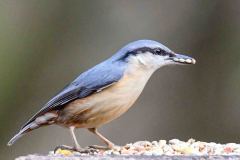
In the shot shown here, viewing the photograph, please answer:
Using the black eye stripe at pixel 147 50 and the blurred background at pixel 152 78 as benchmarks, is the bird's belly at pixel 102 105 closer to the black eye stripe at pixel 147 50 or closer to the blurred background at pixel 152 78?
the black eye stripe at pixel 147 50

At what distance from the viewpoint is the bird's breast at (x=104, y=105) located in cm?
665

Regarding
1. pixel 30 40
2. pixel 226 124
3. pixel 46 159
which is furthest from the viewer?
pixel 30 40

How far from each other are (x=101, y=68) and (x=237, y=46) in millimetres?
4667

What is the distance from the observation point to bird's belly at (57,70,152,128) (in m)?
6.65

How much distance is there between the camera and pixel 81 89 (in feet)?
22.1

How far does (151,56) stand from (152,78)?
4.60m

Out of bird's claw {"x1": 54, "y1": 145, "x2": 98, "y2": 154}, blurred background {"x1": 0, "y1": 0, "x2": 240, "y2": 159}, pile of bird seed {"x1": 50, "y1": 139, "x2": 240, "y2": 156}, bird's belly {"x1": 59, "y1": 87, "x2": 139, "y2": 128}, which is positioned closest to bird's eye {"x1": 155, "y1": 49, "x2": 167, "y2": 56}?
bird's belly {"x1": 59, "y1": 87, "x2": 139, "y2": 128}

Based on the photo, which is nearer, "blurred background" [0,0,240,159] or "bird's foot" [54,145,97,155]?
"bird's foot" [54,145,97,155]

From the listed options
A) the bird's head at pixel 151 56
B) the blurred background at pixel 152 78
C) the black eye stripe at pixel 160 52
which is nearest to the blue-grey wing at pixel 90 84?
the bird's head at pixel 151 56

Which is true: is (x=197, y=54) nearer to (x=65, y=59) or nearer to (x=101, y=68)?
(x=65, y=59)

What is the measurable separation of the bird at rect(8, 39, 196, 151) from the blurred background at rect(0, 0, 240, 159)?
414cm

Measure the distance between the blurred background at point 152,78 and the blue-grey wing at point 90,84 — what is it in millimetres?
4237

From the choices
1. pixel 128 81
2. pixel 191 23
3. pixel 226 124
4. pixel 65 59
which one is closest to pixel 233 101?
pixel 226 124

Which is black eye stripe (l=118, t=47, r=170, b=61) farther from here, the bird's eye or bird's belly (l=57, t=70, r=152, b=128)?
bird's belly (l=57, t=70, r=152, b=128)
